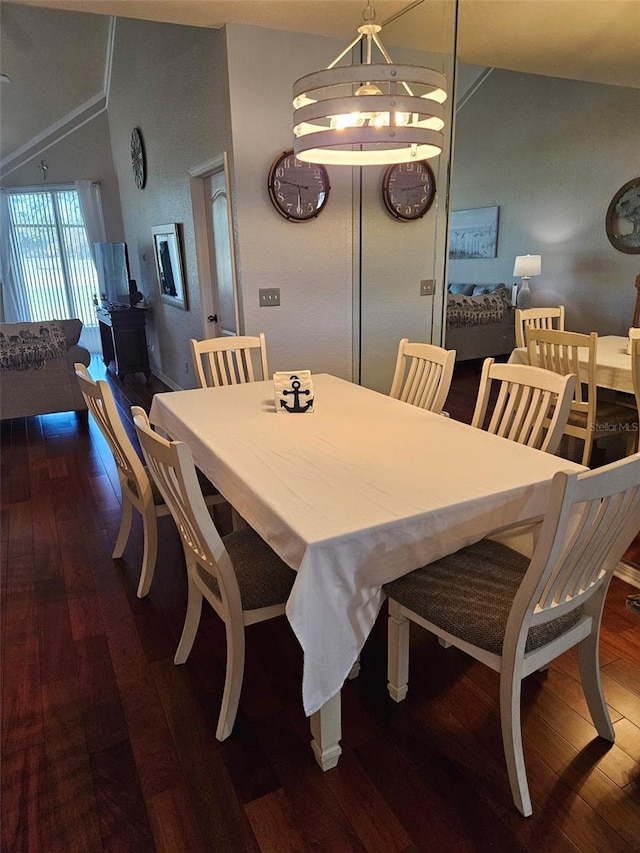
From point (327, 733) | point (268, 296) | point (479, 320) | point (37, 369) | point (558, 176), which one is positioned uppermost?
point (558, 176)

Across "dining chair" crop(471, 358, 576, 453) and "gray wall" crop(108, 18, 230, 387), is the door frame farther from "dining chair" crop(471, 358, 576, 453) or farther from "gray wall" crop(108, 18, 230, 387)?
"dining chair" crop(471, 358, 576, 453)

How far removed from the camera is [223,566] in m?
1.54

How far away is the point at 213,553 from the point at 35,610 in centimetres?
130

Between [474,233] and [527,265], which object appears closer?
[527,265]

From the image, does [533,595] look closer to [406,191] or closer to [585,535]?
[585,535]

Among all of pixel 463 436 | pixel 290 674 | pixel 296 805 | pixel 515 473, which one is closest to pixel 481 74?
pixel 463 436

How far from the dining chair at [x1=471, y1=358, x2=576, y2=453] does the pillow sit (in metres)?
0.91

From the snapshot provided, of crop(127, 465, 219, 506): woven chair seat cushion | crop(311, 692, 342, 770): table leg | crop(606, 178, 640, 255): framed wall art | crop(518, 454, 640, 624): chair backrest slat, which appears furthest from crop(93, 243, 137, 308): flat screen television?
crop(518, 454, 640, 624): chair backrest slat

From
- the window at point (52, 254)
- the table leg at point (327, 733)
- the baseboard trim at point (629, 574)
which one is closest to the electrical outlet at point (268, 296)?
the baseboard trim at point (629, 574)

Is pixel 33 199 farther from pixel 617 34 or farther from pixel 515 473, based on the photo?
pixel 515 473

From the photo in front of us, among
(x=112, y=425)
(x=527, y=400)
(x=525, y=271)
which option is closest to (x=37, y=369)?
(x=112, y=425)

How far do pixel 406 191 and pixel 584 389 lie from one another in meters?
1.98

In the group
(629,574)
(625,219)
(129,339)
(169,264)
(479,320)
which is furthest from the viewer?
(129,339)

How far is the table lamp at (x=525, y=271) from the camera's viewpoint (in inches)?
101
